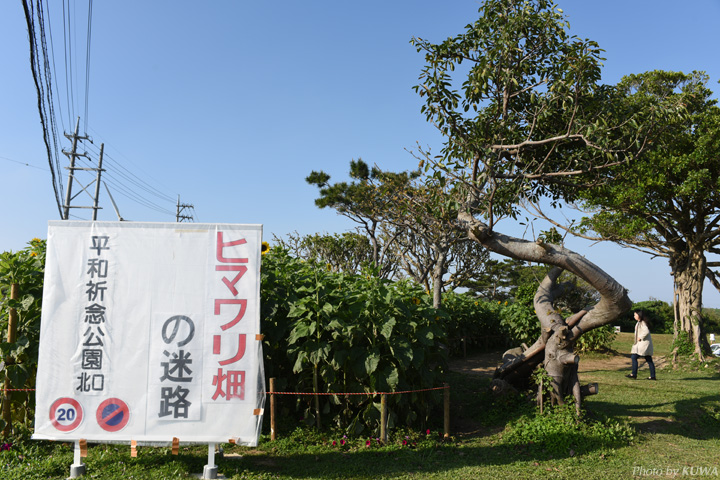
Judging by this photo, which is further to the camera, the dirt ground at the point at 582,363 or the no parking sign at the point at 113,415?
the dirt ground at the point at 582,363

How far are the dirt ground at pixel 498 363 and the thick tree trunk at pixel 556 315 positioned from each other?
187 inches

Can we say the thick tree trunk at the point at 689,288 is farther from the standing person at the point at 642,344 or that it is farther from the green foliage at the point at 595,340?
the standing person at the point at 642,344

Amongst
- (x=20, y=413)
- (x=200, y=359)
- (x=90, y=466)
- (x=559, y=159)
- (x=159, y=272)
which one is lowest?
(x=90, y=466)

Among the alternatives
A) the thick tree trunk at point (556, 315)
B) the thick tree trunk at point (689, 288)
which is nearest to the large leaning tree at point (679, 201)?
the thick tree trunk at point (689, 288)

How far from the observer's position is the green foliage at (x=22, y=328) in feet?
17.7

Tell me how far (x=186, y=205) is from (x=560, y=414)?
139 feet

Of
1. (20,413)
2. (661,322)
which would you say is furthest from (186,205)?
→ (20,413)

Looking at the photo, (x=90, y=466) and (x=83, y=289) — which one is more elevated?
(x=83, y=289)

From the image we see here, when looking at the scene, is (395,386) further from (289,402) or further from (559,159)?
(559,159)

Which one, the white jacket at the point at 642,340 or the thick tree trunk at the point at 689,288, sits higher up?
the thick tree trunk at the point at 689,288

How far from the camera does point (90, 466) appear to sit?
502 cm

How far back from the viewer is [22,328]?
220 inches

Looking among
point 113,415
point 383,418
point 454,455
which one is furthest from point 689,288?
point 113,415

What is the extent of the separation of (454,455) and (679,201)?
38.6 feet
